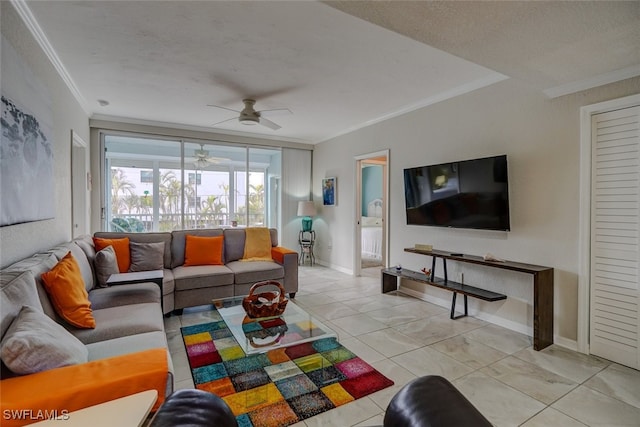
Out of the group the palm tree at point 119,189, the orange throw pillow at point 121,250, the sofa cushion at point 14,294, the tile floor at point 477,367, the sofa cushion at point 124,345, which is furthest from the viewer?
the palm tree at point 119,189

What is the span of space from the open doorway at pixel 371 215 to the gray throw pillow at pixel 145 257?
3.11 metres

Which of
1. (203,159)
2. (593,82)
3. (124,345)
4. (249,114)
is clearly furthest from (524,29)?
(203,159)

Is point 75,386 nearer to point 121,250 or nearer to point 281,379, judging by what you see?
point 281,379

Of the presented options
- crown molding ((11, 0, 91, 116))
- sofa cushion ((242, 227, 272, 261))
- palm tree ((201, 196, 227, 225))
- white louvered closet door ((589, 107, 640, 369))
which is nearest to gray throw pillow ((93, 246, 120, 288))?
sofa cushion ((242, 227, 272, 261))

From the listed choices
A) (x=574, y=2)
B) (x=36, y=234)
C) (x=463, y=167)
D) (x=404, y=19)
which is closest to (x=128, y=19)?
(x=36, y=234)

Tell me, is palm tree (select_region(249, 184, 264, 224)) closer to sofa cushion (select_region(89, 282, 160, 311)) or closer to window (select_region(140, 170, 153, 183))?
window (select_region(140, 170, 153, 183))

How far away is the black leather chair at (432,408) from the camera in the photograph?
3.48 feet

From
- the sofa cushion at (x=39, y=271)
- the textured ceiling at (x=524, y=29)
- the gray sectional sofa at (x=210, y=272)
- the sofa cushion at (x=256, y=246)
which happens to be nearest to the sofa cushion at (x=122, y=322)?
the sofa cushion at (x=39, y=271)

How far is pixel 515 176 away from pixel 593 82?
950 millimetres

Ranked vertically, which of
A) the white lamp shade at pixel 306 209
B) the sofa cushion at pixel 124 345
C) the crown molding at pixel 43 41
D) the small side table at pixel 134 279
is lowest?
the sofa cushion at pixel 124 345

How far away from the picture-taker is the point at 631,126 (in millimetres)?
2389

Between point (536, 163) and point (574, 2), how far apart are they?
5.49 feet

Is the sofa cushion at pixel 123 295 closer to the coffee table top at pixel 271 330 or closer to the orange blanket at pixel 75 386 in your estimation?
the coffee table top at pixel 271 330

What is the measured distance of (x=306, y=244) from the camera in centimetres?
651
